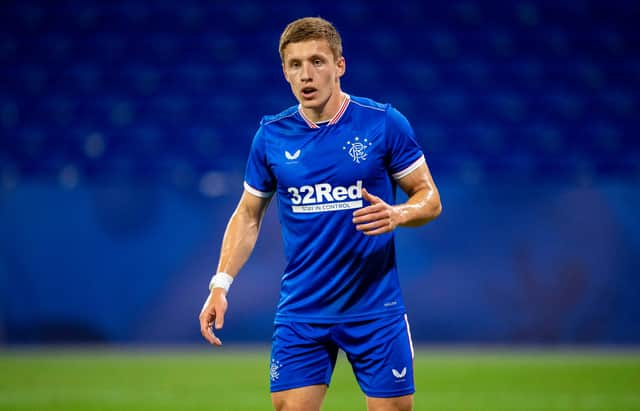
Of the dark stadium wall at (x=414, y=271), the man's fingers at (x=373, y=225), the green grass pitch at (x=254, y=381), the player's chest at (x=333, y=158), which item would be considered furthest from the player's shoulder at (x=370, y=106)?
the dark stadium wall at (x=414, y=271)

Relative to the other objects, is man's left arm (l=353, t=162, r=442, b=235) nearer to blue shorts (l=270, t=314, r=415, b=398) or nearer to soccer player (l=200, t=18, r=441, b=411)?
soccer player (l=200, t=18, r=441, b=411)

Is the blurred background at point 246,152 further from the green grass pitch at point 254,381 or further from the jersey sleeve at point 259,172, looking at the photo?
the jersey sleeve at point 259,172

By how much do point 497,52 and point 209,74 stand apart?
4179 millimetres

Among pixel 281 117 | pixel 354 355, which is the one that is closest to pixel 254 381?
pixel 354 355

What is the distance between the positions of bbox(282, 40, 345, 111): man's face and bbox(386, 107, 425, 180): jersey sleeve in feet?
1.01

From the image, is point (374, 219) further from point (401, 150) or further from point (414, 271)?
point (414, 271)

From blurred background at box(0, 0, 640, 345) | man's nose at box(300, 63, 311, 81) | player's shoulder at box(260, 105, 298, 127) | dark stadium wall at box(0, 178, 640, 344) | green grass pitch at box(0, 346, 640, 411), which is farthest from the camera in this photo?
blurred background at box(0, 0, 640, 345)

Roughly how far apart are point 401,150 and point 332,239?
470 millimetres

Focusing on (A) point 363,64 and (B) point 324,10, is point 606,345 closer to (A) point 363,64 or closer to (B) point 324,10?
(A) point 363,64

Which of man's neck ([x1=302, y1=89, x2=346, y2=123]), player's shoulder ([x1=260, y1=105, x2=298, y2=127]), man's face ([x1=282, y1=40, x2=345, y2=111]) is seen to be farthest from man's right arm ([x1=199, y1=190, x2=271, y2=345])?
man's face ([x1=282, y1=40, x2=345, y2=111])

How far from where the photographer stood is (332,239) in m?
3.84

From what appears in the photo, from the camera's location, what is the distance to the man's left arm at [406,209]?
3357 mm

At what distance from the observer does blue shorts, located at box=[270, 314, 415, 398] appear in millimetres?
3738

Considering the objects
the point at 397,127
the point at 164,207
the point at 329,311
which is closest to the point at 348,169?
the point at 397,127
